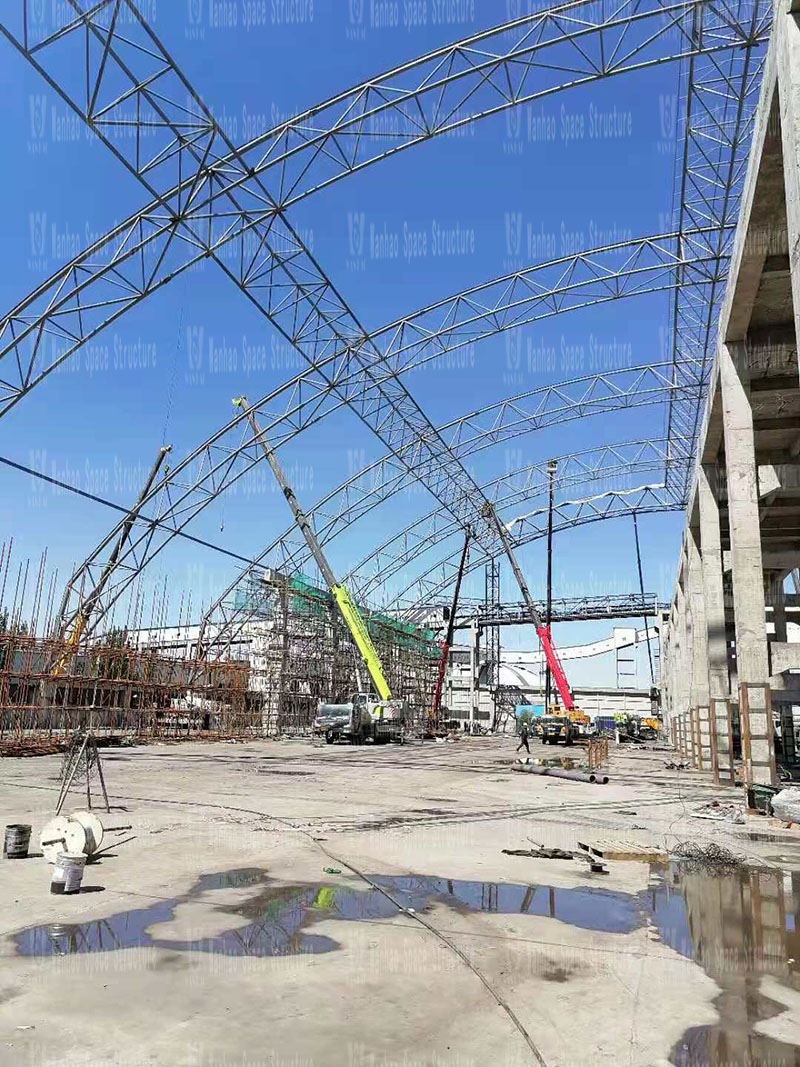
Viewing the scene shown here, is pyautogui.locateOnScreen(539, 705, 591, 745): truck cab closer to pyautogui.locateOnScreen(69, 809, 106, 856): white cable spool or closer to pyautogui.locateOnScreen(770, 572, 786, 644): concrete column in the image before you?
pyautogui.locateOnScreen(770, 572, 786, 644): concrete column

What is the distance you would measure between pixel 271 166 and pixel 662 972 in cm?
1964

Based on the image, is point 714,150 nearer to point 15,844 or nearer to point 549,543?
point 15,844

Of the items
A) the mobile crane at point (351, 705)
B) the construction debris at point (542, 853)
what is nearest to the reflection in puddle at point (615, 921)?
the construction debris at point (542, 853)

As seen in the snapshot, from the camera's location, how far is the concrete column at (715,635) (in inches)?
755

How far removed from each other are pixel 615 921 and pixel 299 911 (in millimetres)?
2641

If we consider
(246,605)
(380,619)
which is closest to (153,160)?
(246,605)

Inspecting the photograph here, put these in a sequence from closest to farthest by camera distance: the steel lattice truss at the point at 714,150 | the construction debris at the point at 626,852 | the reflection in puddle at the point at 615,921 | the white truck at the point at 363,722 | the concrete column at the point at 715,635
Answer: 1. the reflection in puddle at the point at 615,921
2. the construction debris at the point at 626,852
3. the steel lattice truss at the point at 714,150
4. the concrete column at the point at 715,635
5. the white truck at the point at 363,722

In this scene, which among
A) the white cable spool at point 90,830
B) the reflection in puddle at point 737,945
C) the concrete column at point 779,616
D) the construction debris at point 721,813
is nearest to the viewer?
the reflection in puddle at point 737,945

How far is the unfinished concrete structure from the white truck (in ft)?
58.1

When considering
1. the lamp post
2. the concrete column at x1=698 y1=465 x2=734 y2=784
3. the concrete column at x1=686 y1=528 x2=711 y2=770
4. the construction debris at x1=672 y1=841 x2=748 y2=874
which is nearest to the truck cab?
the lamp post

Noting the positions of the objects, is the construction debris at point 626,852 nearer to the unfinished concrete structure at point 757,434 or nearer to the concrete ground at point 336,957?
the concrete ground at point 336,957

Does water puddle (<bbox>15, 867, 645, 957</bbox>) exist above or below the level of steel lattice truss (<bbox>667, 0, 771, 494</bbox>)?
below

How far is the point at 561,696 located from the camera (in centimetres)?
5197

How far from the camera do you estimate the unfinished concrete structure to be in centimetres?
950
